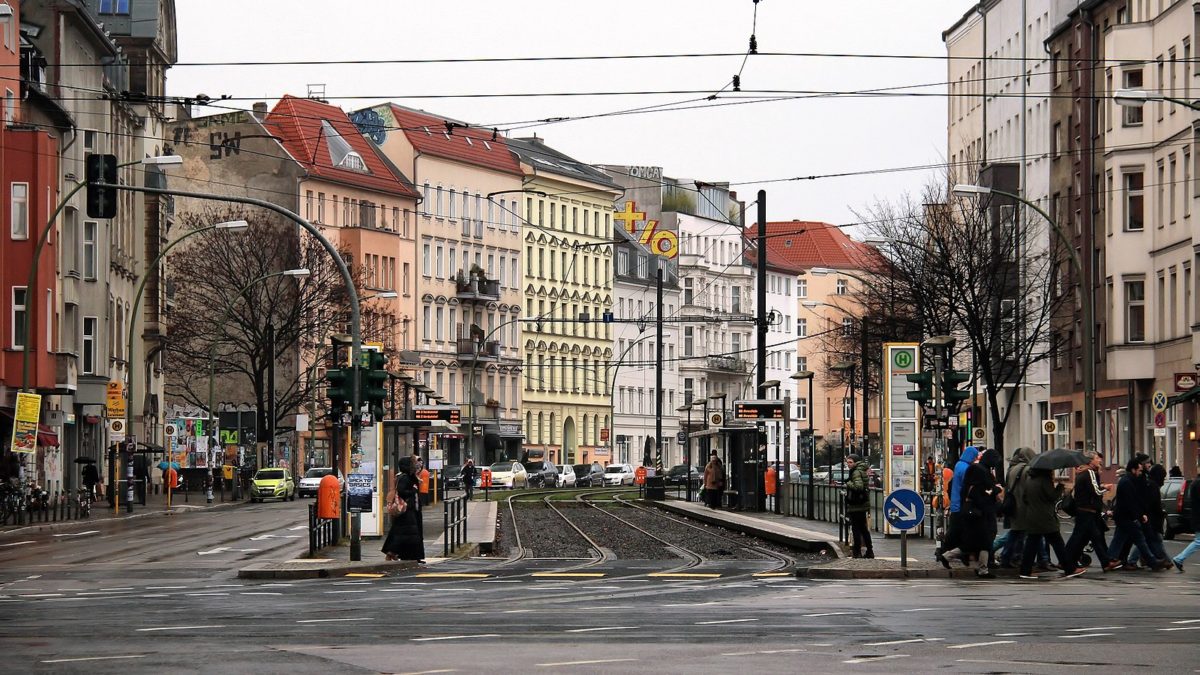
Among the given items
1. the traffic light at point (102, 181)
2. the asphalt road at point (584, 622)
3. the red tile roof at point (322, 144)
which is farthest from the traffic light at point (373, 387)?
the red tile roof at point (322, 144)

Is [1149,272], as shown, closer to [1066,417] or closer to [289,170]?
[1066,417]

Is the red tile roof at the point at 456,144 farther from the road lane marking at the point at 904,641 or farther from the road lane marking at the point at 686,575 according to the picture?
the road lane marking at the point at 904,641

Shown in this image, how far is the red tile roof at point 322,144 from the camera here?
4525 inches

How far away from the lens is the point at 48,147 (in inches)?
2403

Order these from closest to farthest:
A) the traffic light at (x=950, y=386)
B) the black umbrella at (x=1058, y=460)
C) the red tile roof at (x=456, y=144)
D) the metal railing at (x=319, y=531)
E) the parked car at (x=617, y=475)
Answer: the black umbrella at (x=1058, y=460), the metal railing at (x=319, y=531), the traffic light at (x=950, y=386), the parked car at (x=617, y=475), the red tile roof at (x=456, y=144)

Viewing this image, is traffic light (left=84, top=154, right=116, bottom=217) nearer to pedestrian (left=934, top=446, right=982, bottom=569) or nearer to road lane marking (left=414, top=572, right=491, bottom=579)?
road lane marking (left=414, top=572, right=491, bottom=579)

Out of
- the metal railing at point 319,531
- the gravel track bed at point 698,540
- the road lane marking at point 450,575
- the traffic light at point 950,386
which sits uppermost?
the traffic light at point 950,386

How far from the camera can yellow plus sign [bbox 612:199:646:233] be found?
145750 millimetres

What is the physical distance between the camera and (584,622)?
→ 21812 millimetres

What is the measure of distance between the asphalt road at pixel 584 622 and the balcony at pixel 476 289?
98.4 m

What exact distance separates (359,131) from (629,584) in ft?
320

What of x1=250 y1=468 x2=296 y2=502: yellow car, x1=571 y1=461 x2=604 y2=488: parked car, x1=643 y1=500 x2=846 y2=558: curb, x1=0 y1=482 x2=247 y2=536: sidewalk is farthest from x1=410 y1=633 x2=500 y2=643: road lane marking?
x1=571 y1=461 x2=604 y2=488: parked car

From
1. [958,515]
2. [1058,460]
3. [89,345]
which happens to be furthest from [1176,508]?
[89,345]

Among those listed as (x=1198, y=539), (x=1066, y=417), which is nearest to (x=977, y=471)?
A: (x=1198, y=539)
